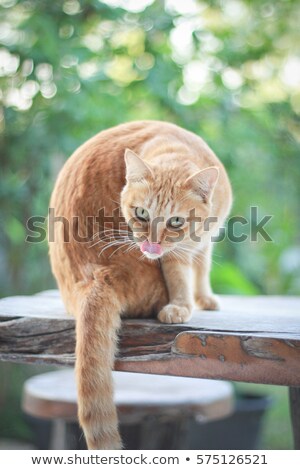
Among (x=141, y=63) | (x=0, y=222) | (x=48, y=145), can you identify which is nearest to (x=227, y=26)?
(x=141, y=63)

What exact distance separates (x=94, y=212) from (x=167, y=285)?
24 centimetres

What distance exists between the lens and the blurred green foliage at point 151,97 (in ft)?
8.24

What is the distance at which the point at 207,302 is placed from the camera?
170cm

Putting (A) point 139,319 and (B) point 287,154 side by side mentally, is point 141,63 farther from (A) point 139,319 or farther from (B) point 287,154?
(A) point 139,319

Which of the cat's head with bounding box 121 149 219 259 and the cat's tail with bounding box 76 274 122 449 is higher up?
the cat's head with bounding box 121 149 219 259

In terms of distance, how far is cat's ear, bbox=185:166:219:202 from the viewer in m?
1.38

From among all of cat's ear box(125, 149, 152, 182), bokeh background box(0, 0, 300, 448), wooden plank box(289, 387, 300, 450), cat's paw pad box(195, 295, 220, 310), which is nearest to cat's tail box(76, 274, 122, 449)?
cat's ear box(125, 149, 152, 182)

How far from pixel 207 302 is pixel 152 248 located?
42cm

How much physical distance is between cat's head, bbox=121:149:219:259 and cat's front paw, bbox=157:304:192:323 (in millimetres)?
125

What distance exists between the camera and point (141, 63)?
8.87 ft

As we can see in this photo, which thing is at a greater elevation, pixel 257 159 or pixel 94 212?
pixel 94 212

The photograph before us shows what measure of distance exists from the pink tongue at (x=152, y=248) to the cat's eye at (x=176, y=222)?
0.20ft
